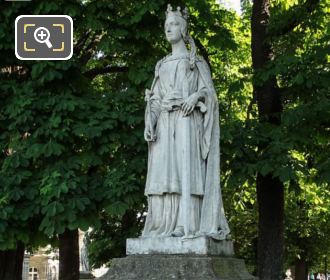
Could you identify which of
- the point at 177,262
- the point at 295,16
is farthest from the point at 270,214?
the point at 177,262

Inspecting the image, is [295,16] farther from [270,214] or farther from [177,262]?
[177,262]

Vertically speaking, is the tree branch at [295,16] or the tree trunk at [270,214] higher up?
the tree branch at [295,16]

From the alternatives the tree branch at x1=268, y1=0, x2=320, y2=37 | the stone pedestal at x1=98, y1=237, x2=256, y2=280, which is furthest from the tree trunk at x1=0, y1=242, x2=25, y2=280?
the tree branch at x1=268, y1=0, x2=320, y2=37

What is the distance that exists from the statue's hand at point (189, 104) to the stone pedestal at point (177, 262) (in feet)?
5.06

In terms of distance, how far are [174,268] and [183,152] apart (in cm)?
145

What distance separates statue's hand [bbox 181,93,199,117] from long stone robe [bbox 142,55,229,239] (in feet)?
0.28

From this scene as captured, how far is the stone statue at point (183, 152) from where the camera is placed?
23.8 feet

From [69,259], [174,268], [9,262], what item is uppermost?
[174,268]

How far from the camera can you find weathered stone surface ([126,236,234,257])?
6.79m

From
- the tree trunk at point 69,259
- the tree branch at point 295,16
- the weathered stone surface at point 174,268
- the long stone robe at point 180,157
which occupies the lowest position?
the tree trunk at point 69,259

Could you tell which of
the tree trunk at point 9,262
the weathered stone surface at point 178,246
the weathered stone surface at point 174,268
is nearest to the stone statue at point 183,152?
the weathered stone surface at point 178,246

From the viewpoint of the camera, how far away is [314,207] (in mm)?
22406

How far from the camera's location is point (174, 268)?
6.57m

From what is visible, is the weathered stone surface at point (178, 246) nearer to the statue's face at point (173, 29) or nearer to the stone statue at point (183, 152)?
the stone statue at point (183, 152)
